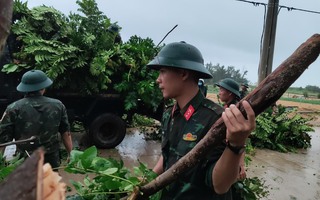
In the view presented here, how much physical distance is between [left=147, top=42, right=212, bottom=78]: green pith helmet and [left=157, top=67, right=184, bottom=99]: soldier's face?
2.3 inches

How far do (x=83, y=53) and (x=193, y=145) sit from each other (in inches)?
189

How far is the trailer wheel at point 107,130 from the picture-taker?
672 centimetres

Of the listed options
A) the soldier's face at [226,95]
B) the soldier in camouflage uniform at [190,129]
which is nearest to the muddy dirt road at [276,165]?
the soldier's face at [226,95]

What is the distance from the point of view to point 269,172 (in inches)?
264

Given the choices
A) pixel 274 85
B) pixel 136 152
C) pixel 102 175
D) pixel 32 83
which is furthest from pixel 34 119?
pixel 136 152

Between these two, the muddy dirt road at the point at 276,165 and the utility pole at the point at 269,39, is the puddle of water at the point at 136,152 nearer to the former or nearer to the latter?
the muddy dirt road at the point at 276,165

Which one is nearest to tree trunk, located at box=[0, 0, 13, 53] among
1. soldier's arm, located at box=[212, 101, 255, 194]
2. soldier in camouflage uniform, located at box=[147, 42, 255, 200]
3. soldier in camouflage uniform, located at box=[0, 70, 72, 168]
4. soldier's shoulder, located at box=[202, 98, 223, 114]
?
soldier's arm, located at box=[212, 101, 255, 194]

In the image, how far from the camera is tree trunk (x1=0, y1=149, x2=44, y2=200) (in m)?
0.70

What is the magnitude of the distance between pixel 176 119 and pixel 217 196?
54cm

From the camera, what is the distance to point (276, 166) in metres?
7.26

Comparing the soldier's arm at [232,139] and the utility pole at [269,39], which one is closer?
the soldier's arm at [232,139]

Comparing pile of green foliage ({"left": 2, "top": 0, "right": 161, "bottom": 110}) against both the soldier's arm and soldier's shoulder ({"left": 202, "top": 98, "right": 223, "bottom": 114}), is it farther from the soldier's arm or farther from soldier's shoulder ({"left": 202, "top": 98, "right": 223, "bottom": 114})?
the soldier's arm

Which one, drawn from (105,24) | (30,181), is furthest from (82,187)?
(105,24)

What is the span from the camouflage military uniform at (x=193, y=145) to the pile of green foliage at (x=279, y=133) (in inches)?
283
